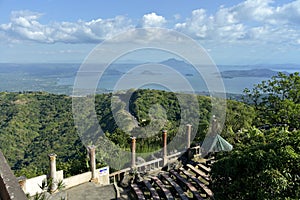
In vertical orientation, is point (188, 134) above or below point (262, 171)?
below

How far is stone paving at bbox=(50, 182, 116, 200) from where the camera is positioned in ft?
22.4

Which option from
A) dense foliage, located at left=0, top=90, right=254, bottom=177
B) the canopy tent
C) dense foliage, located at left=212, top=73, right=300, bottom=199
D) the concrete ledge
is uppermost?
the concrete ledge

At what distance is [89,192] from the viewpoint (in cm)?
709

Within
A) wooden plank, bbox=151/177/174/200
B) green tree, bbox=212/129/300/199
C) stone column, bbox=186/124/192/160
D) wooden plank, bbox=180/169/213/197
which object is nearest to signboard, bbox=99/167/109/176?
wooden plank, bbox=151/177/174/200

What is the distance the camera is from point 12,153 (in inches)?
1124

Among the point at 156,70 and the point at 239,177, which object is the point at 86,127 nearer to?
the point at 156,70

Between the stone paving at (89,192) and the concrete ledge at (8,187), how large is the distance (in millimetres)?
5295

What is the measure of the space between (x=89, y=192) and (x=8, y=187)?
6010 millimetres

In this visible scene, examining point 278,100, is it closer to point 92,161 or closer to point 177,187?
point 177,187

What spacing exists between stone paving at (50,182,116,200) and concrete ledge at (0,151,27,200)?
5.30 meters

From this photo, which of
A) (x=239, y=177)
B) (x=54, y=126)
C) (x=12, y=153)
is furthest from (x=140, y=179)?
(x=54, y=126)

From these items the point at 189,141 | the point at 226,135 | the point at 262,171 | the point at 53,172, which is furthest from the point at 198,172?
the point at 262,171

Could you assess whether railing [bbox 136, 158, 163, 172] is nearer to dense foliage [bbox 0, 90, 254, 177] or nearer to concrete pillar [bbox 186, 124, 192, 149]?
dense foliage [bbox 0, 90, 254, 177]

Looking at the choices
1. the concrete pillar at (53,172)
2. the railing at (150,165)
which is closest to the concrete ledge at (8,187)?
the concrete pillar at (53,172)
